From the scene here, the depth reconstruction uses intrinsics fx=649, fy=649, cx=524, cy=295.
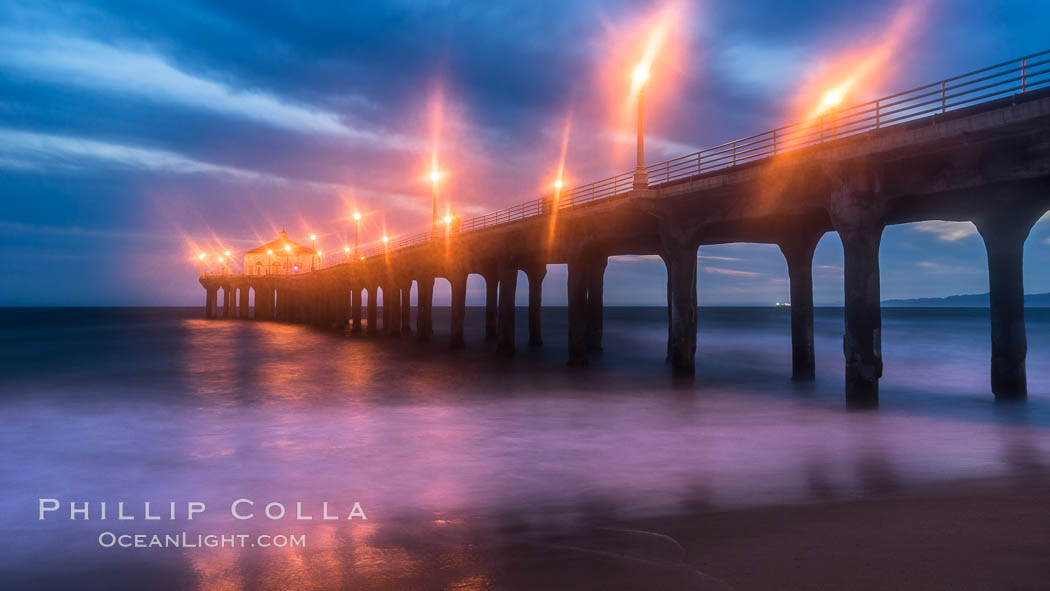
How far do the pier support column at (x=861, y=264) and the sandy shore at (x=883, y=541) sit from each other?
773 centimetres

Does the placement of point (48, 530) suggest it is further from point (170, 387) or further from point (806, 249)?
point (806, 249)

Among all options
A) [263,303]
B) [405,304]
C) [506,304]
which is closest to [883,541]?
[506,304]

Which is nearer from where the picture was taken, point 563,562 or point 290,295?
point 563,562

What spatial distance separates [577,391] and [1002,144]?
13667 mm

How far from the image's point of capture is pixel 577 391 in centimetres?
2247

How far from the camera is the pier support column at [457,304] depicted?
39.7 meters

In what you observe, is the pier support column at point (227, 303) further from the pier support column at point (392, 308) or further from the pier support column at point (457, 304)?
the pier support column at point (457, 304)

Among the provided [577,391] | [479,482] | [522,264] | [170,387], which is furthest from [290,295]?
[479,482]

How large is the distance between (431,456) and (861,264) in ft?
38.6

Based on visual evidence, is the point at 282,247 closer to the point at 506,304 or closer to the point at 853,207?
the point at 506,304

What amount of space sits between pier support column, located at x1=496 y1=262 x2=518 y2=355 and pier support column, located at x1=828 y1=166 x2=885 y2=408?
66.0 ft

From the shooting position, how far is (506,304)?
115ft

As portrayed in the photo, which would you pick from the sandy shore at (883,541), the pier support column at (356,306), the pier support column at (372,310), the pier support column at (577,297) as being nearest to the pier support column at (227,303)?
the pier support column at (356,306)

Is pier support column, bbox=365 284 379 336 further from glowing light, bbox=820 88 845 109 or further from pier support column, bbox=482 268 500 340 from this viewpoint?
glowing light, bbox=820 88 845 109
